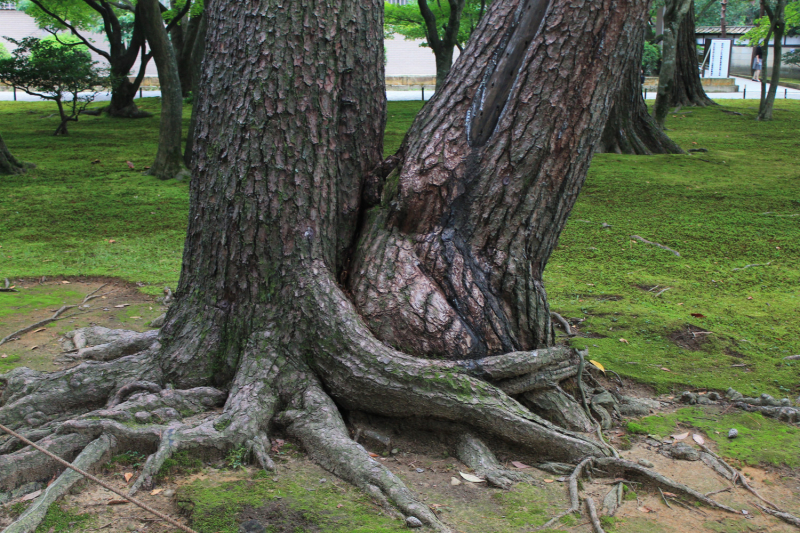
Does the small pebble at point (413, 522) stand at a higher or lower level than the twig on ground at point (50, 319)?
lower

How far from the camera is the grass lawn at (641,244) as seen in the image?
456 cm

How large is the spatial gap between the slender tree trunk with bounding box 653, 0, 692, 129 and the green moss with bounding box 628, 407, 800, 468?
461 inches

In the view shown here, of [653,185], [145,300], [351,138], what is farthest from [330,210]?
[653,185]

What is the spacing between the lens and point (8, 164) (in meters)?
10.9

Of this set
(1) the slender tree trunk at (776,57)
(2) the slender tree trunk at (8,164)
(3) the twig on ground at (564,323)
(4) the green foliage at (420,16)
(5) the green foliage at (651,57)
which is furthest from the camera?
(5) the green foliage at (651,57)

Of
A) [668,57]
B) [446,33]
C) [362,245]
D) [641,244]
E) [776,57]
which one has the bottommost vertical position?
[641,244]

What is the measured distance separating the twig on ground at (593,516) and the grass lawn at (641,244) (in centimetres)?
168

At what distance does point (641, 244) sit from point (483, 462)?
524 cm

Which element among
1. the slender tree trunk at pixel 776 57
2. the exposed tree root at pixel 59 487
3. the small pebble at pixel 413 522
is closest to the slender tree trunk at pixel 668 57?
the slender tree trunk at pixel 776 57

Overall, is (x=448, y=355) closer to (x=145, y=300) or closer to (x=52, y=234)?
(x=145, y=300)

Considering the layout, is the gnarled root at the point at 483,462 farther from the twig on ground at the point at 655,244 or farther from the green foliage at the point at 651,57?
the green foliage at the point at 651,57

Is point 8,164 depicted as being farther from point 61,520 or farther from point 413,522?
point 413,522

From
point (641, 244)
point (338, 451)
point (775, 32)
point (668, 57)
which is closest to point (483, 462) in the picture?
point (338, 451)

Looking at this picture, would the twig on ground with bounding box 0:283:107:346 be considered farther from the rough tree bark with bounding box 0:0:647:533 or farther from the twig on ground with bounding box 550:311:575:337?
the twig on ground with bounding box 550:311:575:337
